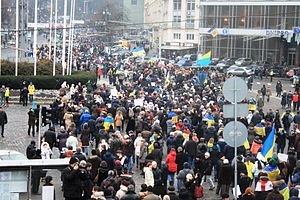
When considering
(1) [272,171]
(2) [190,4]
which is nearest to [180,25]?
(2) [190,4]

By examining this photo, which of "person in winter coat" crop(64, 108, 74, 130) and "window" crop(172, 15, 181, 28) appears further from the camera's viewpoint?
"window" crop(172, 15, 181, 28)

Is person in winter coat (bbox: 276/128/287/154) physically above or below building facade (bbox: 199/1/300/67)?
below

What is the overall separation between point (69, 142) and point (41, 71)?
24.3 m

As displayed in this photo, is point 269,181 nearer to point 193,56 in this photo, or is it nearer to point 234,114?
point 234,114

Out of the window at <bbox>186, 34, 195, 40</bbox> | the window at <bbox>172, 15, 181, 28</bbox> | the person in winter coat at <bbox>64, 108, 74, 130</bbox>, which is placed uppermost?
the window at <bbox>172, 15, 181, 28</bbox>

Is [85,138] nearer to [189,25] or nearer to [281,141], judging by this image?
[281,141]

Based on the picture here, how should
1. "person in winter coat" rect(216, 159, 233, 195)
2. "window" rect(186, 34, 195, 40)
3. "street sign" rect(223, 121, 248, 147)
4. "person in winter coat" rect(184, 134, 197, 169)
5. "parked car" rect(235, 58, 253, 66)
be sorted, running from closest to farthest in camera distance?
"street sign" rect(223, 121, 248, 147) → "person in winter coat" rect(216, 159, 233, 195) → "person in winter coat" rect(184, 134, 197, 169) → "parked car" rect(235, 58, 253, 66) → "window" rect(186, 34, 195, 40)

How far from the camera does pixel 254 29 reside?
2758 inches

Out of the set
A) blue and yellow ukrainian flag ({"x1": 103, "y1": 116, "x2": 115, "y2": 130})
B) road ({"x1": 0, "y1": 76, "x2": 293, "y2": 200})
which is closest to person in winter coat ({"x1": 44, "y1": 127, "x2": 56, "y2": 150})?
road ({"x1": 0, "y1": 76, "x2": 293, "y2": 200})

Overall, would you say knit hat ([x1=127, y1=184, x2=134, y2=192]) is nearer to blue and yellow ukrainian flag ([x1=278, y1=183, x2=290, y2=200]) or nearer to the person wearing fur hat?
blue and yellow ukrainian flag ([x1=278, y1=183, x2=290, y2=200])

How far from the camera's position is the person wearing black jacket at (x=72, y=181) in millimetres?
15953

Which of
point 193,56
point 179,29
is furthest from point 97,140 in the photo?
point 179,29

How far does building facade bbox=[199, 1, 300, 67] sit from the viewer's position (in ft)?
222

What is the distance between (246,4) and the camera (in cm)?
7106
